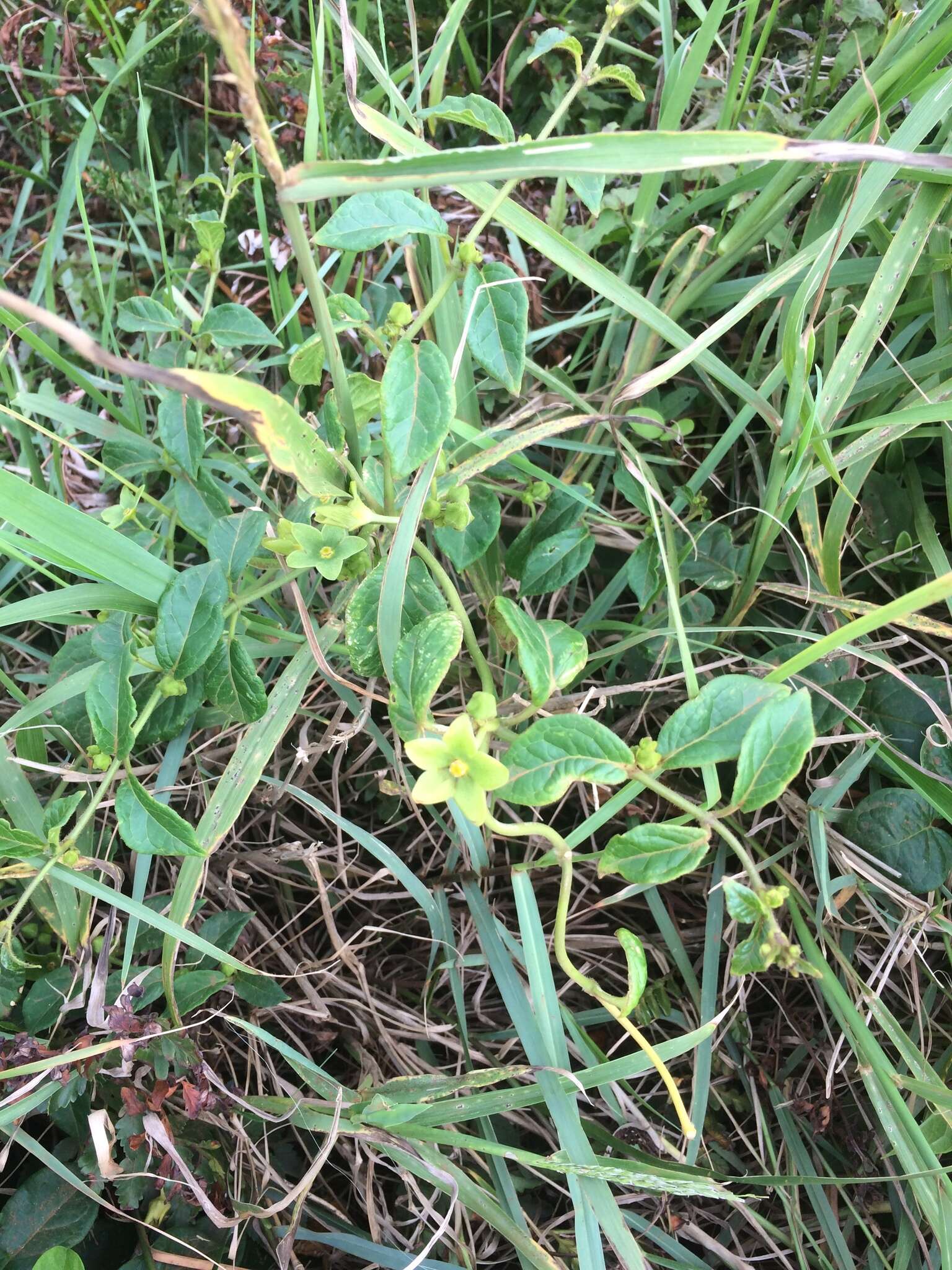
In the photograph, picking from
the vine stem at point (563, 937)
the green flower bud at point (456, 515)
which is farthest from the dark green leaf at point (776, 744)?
the green flower bud at point (456, 515)

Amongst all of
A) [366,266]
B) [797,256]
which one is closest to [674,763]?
[797,256]

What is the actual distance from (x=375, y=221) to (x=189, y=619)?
49cm

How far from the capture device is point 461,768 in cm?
78

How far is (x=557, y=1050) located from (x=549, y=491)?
0.79 m

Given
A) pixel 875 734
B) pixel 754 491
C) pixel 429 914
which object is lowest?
pixel 429 914

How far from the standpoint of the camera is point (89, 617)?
50.9 inches

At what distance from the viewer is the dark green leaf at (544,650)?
905 millimetres

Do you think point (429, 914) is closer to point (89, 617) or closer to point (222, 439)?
point (89, 617)

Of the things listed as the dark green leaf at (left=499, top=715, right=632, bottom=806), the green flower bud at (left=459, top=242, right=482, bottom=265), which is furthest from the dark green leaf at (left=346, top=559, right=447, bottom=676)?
the green flower bud at (left=459, top=242, right=482, bottom=265)

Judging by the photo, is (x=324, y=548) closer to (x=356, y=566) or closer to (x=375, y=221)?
(x=356, y=566)

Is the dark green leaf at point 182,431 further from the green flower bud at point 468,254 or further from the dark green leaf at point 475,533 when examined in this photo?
the green flower bud at point 468,254

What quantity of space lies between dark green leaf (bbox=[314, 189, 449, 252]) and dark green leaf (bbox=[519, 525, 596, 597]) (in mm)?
473

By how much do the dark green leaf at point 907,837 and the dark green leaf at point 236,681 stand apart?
88 centimetres

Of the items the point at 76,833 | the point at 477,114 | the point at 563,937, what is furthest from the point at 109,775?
the point at 477,114
